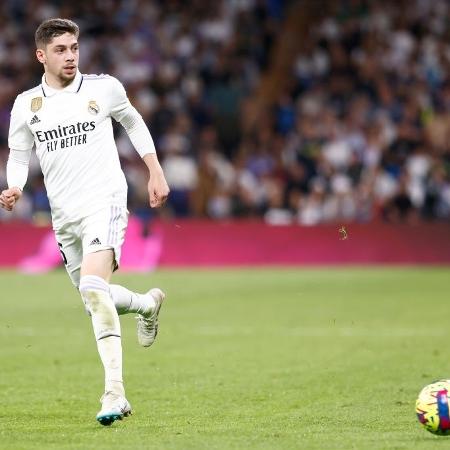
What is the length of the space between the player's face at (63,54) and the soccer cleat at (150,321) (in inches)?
72.8

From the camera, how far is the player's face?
26.1 ft

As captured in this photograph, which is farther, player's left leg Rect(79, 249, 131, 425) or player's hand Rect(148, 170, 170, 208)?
player's hand Rect(148, 170, 170, 208)

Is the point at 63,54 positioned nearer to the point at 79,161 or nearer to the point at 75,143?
the point at 75,143

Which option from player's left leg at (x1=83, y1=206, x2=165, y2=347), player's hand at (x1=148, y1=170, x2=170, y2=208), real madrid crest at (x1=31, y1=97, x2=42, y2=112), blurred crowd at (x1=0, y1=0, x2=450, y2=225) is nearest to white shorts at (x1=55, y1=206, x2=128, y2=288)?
player's left leg at (x1=83, y1=206, x2=165, y2=347)

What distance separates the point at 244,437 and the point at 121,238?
1.69 meters

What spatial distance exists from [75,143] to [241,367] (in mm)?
3392

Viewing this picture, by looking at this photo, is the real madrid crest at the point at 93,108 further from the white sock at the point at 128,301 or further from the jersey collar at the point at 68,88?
the white sock at the point at 128,301

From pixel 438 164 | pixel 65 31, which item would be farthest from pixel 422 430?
pixel 438 164

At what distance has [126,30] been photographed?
2836 centimetres

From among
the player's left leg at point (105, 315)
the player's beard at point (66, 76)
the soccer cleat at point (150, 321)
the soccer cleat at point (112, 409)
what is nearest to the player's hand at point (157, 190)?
the player's left leg at point (105, 315)

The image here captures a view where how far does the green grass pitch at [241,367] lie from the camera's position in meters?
7.27

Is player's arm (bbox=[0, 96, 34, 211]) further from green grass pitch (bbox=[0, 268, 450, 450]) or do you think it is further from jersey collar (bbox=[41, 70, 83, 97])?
green grass pitch (bbox=[0, 268, 450, 450])

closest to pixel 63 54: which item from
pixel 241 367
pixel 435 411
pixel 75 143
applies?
pixel 75 143

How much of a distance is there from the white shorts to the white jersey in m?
0.05
